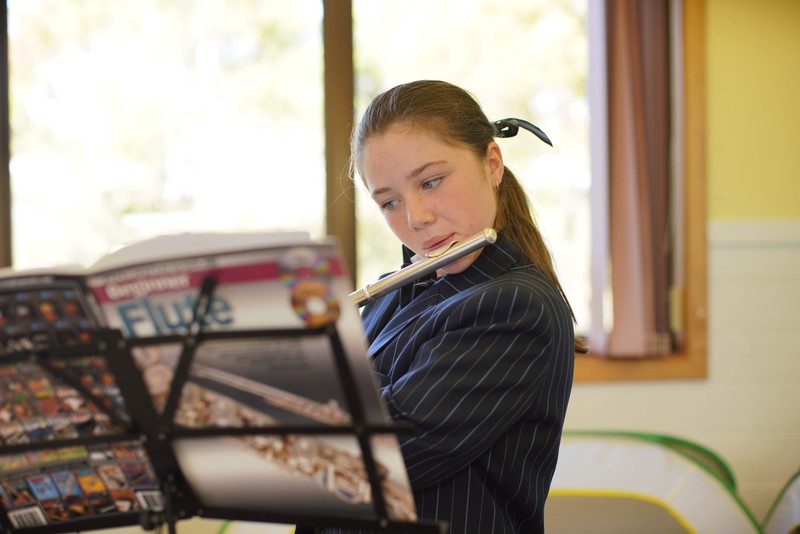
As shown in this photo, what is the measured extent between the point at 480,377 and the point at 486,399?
0.03 m

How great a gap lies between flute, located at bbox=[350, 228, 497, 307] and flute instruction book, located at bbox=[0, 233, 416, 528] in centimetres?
31

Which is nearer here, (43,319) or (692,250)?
(43,319)

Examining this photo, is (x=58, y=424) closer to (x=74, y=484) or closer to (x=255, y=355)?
(x=74, y=484)

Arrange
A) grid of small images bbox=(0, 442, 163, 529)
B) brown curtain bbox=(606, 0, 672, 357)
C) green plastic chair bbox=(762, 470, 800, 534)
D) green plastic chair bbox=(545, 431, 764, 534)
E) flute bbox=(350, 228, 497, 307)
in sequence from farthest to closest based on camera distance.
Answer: brown curtain bbox=(606, 0, 672, 357) < green plastic chair bbox=(762, 470, 800, 534) < green plastic chair bbox=(545, 431, 764, 534) < flute bbox=(350, 228, 497, 307) < grid of small images bbox=(0, 442, 163, 529)

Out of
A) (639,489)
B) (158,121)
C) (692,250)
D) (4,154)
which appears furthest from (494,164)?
(4,154)

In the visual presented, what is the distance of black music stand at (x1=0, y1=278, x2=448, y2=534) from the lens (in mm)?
870

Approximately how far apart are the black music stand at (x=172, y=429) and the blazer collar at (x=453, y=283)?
345mm

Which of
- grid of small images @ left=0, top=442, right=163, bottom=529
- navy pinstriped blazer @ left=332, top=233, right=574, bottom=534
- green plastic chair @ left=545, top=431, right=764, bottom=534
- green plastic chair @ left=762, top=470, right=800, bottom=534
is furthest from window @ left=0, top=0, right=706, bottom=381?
grid of small images @ left=0, top=442, right=163, bottom=529

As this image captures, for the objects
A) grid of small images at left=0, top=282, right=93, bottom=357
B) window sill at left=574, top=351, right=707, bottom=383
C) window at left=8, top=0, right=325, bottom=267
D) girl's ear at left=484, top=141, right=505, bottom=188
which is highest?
window at left=8, top=0, right=325, bottom=267

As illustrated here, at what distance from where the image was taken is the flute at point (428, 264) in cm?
121

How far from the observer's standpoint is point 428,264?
1.25m

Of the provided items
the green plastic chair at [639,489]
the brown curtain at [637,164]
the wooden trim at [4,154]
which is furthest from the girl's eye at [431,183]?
the wooden trim at [4,154]

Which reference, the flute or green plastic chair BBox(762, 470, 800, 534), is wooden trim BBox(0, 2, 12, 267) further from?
green plastic chair BBox(762, 470, 800, 534)

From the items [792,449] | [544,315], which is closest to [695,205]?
[792,449]
